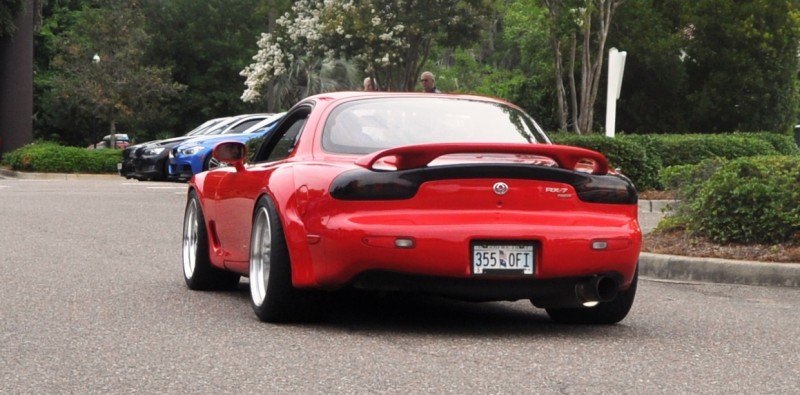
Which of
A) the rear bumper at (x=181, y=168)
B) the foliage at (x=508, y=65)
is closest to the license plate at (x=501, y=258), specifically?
the rear bumper at (x=181, y=168)

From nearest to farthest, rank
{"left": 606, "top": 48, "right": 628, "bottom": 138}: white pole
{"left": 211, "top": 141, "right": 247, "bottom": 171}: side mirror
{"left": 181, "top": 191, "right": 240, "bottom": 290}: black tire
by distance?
{"left": 211, "top": 141, "right": 247, "bottom": 171}: side mirror → {"left": 181, "top": 191, "right": 240, "bottom": 290}: black tire → {"left": 606, "top": 48, "right": 628, "bottom": 138}: white pole

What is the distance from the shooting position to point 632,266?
8.06m

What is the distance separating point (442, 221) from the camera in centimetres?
758

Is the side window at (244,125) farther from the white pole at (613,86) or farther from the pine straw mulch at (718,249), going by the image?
the pine straw mulch at (718,249)

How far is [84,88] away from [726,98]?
21961mm

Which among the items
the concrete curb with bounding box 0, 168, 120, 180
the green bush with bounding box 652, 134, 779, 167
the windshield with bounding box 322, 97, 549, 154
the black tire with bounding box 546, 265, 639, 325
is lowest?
the concrete curb with bounding box 0, 168, 120, 180

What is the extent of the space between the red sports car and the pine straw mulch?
3.67m

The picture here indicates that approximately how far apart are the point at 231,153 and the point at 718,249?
15.6ft

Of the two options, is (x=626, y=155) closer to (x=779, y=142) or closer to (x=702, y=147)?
(x=702, y=147)

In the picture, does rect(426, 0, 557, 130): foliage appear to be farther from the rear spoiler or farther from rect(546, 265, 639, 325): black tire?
the rear spoiler

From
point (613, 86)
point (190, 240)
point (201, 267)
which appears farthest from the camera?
point (613, 86)

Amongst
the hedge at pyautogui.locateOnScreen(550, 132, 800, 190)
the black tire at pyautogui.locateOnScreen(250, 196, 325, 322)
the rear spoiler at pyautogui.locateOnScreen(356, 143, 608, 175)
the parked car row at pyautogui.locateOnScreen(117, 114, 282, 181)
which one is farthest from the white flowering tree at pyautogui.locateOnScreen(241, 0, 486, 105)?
the rear spoiler at pyautogui.locateOnScreen(356, 143, 608, 175)

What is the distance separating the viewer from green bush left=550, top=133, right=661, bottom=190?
22.2m

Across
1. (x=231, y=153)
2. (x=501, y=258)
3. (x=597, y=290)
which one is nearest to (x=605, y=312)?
(x=597, y=290)
